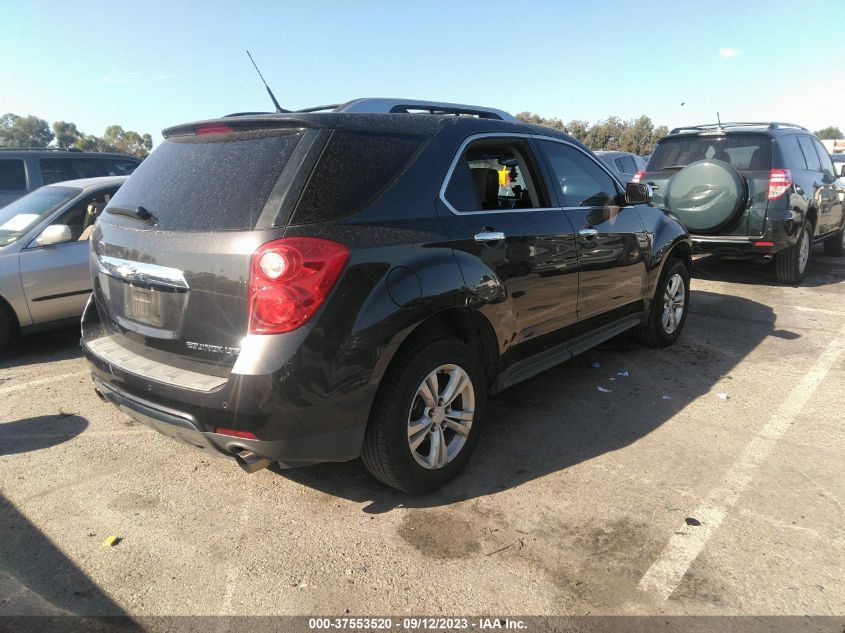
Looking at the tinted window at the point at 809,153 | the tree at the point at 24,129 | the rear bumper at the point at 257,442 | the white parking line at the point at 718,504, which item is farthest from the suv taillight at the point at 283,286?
the tree at the point at 24,129

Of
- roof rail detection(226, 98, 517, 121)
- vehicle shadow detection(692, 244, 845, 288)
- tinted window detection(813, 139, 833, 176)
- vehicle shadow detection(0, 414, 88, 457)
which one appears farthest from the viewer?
tinted window detection(813, 139, 833, 176)

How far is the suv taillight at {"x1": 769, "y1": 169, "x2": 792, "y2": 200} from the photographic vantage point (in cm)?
706

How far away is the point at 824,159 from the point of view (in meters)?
8.90

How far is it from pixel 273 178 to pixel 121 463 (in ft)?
6.34

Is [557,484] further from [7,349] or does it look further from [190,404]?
[7,349]

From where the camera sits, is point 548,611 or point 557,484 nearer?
point 548,611

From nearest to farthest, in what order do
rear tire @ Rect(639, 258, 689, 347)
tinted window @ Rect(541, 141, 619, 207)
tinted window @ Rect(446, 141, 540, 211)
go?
tinted window @ Rect(446, 141, 540, 211) → tinted window @ Rect(541, 141, 619, 207) → rear tire @ Rect(639, 258, 689, 347)

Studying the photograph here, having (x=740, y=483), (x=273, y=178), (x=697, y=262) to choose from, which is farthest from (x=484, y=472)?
(x=697, y=262)

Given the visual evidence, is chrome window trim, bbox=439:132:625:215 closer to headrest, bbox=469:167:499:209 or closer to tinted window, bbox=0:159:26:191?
headrest, bbox=469:167:499:209

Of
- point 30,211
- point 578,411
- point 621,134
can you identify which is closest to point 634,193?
point 578,411

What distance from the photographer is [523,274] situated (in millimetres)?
3344

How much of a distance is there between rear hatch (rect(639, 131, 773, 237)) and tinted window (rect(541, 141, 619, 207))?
258cm

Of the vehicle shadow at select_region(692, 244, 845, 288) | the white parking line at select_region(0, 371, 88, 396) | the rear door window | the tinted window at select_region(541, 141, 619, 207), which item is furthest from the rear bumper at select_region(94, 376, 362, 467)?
the vehicle shadow at select_region(692, 244, 845, 288)

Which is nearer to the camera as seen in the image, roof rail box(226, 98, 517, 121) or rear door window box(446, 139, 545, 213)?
rear door window box(446, 139, 545, 213)
